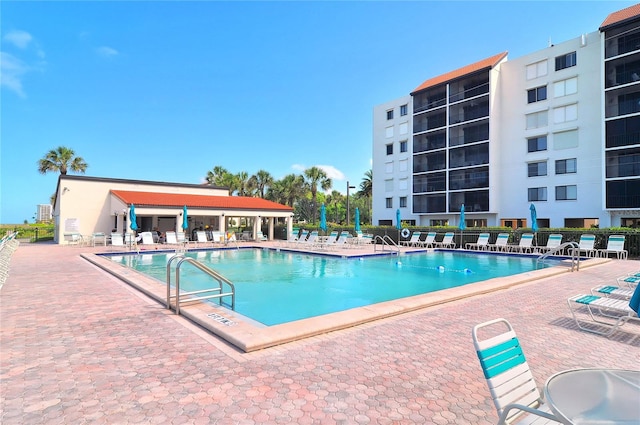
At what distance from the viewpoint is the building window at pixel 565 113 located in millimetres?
28500

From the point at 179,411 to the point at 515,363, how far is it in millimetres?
2828

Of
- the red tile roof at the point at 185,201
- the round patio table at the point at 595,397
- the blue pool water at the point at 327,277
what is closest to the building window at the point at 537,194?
the blue pool water at the point at 327,277

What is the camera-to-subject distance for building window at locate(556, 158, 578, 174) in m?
28.3

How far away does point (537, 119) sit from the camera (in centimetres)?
3100

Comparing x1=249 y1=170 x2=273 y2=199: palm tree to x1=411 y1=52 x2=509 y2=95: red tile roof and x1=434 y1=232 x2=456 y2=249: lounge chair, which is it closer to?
x1=411 y1=52 x2=509 y2=95: red tile roof

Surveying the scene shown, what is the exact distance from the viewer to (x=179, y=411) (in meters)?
3.04

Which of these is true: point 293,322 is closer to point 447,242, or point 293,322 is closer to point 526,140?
point 447,242

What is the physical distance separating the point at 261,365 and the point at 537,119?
35.4 metres

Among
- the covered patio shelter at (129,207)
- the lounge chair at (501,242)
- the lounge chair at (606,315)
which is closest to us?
the lounge chair at (606,315)

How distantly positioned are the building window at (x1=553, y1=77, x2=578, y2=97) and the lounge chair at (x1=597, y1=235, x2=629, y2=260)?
704 inches

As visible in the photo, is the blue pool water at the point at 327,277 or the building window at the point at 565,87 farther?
the building window at the point at 565,87

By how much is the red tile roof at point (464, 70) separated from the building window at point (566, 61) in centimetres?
538

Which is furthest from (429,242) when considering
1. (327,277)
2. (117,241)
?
(117,241)

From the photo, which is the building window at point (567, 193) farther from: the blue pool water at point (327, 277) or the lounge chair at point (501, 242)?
the blue pool water at point (327, 277)
